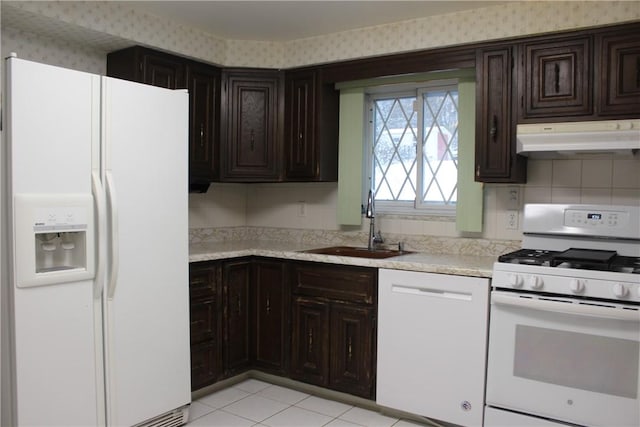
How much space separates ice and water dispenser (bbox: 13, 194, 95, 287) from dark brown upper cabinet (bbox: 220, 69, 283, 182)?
1.39 m

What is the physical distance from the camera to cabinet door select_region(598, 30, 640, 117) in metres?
2.63

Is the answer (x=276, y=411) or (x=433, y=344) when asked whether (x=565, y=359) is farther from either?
(x=276, y=411)

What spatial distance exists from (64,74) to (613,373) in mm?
2722

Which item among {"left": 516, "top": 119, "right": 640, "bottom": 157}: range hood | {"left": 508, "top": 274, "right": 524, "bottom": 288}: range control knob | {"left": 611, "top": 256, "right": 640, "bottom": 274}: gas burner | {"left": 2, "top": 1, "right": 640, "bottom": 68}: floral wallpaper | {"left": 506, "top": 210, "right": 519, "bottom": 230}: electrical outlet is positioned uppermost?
{"left": 2, "top": 1, "right": 640, "bottom": 68}: floral wallpaper

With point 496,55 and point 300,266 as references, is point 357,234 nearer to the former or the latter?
point 300,266

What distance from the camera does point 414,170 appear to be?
3637 millimetres

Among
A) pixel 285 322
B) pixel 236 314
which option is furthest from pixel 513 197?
pixel 236 314

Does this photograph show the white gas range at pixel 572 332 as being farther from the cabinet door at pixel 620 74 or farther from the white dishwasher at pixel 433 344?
the cabinet door at pixel 620 74

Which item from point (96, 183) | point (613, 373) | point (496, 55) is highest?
point (496, 55)

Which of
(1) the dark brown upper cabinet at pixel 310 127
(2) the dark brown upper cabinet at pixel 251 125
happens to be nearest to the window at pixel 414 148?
(1) the dark brown upper cabinet at pixel 310 127

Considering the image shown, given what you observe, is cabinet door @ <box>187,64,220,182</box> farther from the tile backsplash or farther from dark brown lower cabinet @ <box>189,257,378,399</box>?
the tile backsplash

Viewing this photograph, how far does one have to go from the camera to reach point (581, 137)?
8.59 feet

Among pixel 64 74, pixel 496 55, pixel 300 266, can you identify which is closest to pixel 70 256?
pixel 64 74

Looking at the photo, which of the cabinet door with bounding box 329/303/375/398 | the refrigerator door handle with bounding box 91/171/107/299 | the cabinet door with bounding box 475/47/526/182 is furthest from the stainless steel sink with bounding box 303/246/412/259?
the refrigerator door handle with bounding box 91/171/107/299
